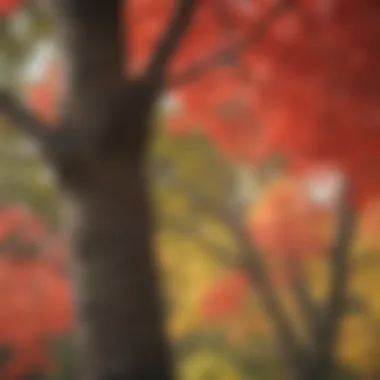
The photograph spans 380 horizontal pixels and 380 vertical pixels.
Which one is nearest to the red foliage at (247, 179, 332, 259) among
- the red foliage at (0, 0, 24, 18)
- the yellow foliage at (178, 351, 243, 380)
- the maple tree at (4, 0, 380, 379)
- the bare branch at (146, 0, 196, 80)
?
the maple tree at (4, 0, 380, 379)

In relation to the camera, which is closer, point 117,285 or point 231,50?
point 117,285

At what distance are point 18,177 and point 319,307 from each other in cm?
47

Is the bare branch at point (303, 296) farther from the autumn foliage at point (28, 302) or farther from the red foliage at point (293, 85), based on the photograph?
the autumn foliage at point (28, 302)

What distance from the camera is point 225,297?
42.9 inches

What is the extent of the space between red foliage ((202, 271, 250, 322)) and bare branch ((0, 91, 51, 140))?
352mm

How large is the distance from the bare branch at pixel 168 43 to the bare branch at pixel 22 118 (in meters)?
0.14

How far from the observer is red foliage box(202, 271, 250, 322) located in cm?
108

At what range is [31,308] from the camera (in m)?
1.05

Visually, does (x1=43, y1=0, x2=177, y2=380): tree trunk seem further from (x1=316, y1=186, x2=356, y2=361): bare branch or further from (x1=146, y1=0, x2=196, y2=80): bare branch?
(x1=316, y1=186, x2=356, y2=361): bare branch

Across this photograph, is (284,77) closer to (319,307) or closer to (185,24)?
(185,24)

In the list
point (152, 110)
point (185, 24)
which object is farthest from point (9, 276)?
point (185, 24)

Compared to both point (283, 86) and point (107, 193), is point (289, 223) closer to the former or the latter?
point (283, 86)

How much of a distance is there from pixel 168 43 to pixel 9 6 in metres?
0.30

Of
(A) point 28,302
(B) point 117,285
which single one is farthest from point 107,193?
(A) point 28,302
